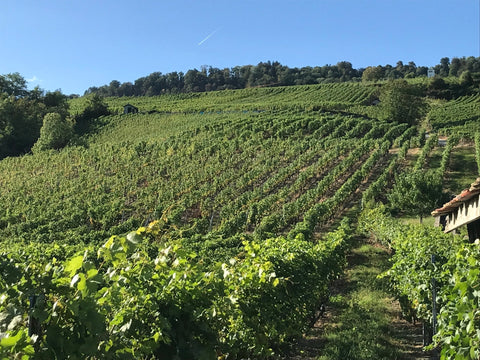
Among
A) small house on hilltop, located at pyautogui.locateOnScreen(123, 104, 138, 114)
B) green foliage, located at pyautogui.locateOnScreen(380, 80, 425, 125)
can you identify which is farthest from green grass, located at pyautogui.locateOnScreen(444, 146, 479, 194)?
small house on hilltop, located at pyautogui.locateOnScreen(123, 104, 138, 114)

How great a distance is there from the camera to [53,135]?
155 ft

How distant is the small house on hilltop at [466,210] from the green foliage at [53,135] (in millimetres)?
47519

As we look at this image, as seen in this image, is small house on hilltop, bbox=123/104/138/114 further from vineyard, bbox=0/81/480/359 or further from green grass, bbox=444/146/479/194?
green grass, bbox=444/146/479/194

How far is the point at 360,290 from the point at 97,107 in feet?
197

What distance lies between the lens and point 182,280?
2.94m

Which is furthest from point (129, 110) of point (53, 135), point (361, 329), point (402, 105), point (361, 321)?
point (361, 329)

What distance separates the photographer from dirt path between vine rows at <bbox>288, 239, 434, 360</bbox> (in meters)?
6.23

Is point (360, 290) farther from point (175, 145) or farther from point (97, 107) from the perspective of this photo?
point (97, 107)

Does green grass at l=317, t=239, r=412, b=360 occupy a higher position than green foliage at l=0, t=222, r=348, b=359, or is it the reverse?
green foliage at l=0, t=222, r=348, b=359

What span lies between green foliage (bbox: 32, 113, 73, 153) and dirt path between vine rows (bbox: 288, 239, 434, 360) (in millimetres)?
44989

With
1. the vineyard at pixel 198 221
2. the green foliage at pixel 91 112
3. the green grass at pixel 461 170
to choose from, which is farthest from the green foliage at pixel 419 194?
the green foliage at pixel 91 112

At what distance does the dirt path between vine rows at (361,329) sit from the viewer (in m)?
6.23

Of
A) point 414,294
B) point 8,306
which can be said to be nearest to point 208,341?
point 8,306

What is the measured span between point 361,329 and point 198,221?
13.9m
